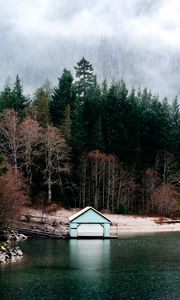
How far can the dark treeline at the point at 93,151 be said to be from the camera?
81375 millimetres

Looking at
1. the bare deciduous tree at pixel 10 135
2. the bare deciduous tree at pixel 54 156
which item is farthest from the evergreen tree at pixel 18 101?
the bare deciduous tree at pixel 54 156

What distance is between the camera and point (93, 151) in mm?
86625

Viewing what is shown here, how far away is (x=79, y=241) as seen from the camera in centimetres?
6012

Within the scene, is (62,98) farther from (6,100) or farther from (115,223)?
(115,223)

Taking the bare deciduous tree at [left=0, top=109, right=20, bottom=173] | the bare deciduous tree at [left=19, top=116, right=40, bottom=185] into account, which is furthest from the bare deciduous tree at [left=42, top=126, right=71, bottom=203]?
the bare deciduous tree at [left=0, top=109, right=20, bottom=173]

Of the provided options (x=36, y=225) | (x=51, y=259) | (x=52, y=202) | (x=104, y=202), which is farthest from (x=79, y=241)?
(x=104, y=202)

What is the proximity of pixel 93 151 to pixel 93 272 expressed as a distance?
48570 mm

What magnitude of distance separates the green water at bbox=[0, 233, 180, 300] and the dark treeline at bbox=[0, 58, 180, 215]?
85.2 feet

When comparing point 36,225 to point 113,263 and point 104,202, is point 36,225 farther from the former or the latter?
point 113,263

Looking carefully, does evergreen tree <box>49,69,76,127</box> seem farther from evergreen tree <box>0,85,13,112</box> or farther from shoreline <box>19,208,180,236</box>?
shoreline <box>19,208,180,236</box>

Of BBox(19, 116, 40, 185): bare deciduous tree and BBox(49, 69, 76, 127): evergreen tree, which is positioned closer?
BBox(19, 116, 40, 185): bare deciduous tree

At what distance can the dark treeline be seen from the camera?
8138 centimetres

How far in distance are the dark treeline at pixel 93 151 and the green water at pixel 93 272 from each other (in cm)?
2596

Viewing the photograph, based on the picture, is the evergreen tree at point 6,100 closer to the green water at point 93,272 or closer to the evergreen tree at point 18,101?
the evergreen tree at point 18,101
